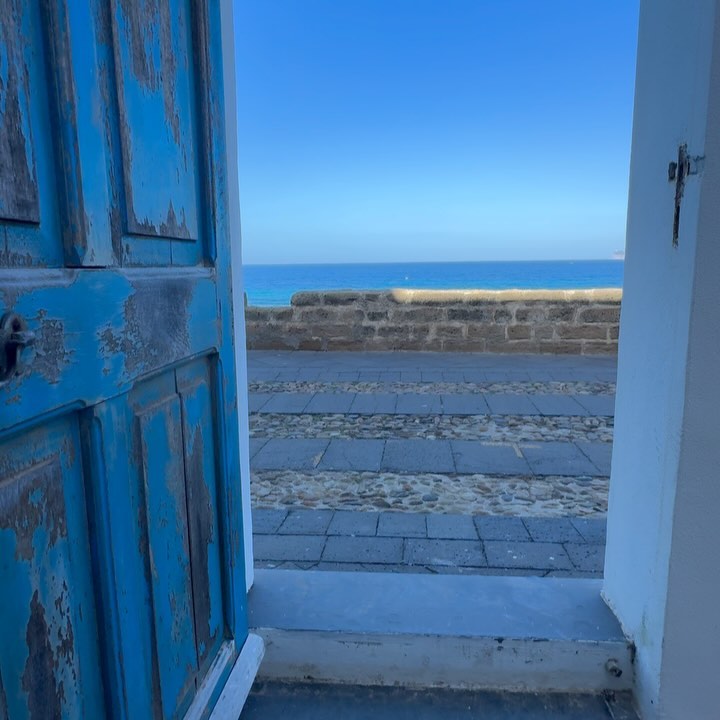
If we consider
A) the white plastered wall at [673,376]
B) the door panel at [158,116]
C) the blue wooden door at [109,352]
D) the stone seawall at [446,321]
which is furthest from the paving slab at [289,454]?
the stone seawall at [446,321]

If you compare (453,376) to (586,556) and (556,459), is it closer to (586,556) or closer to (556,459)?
(556,459)

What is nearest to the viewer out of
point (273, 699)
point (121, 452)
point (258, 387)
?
point (121, 452)

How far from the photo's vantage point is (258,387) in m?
5.42

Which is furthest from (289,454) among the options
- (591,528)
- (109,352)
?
(109,352)

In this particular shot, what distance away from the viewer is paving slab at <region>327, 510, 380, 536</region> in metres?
2.39

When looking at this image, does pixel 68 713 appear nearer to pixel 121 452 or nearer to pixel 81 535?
pixel 81 535

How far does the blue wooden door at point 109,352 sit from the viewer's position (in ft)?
2.28

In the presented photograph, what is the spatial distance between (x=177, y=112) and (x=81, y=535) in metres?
0.84

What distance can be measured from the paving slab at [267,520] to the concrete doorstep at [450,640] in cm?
70

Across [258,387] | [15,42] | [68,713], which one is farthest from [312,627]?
[258,387]

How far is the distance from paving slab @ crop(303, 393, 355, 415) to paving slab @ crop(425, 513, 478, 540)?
2.02 meters

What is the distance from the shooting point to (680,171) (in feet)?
3.92

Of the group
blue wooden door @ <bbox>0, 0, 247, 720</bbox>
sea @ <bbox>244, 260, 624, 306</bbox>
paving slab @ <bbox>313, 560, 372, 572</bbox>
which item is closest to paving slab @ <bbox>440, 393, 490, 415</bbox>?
paving slab @ <bbox>313, 560, 372, 572</bbox>

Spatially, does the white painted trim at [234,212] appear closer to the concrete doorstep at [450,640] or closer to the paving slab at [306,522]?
the concrete doorstep at [450,640]
